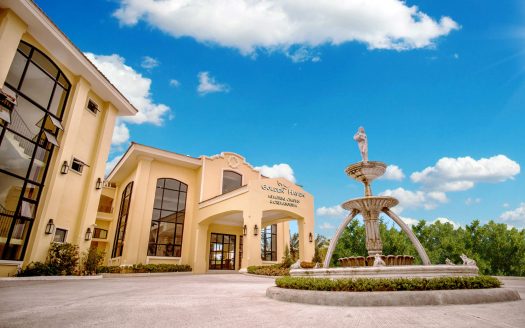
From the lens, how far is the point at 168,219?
870 inches

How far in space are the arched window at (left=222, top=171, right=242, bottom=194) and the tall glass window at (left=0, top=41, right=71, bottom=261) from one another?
43.3ft

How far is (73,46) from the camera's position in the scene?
520 inches

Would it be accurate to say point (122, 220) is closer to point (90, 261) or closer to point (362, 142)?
point (90, 261)

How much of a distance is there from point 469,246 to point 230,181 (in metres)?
34.9

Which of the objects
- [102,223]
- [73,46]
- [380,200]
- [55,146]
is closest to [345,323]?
[380,200]

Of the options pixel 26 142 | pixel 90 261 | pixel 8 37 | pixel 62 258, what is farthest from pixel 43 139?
pixel 90 261

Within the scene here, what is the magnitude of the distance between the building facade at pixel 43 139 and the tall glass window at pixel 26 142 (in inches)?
1.3

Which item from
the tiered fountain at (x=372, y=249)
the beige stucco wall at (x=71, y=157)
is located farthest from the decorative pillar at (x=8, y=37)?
the tiered fountain at (x=372, y=249)

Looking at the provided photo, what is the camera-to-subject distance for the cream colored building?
38.3 ft

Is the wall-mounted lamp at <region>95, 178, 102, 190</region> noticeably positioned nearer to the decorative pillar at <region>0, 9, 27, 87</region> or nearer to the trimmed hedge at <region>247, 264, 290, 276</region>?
the decorative pillar at <region>0, 9, 27, 87</region>

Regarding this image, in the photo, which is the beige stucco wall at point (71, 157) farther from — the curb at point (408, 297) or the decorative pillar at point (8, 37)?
the curb at point (408, 297)

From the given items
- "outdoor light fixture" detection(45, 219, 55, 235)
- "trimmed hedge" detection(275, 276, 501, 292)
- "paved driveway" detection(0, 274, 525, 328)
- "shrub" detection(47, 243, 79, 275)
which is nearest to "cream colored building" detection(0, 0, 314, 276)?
"outdoor light fixture" detection(45, 219, 55, 235)

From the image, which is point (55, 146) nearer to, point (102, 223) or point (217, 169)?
point (217, 169)

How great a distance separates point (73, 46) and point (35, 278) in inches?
408
